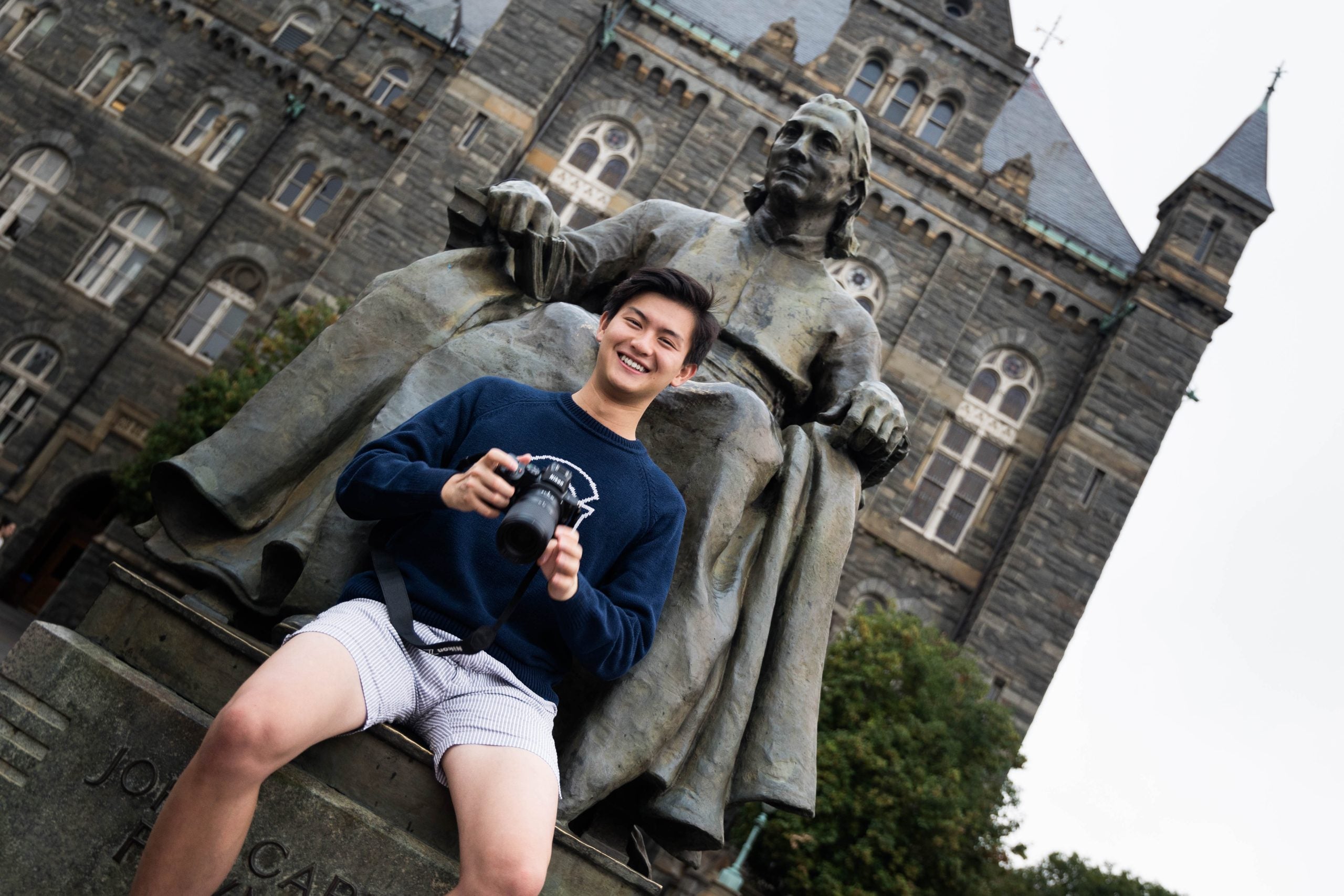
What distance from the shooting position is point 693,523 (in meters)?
2.69

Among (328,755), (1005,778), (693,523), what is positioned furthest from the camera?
(1005,778)

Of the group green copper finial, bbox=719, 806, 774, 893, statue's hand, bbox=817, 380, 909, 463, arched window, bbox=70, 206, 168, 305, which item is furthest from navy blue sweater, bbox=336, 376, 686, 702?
arched window, bbox=70, 206, 168, 305

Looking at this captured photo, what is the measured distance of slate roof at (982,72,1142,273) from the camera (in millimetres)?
21984

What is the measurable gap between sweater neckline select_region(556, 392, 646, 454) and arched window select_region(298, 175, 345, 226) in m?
22.2

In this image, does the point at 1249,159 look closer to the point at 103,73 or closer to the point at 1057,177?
the point at 1057,177

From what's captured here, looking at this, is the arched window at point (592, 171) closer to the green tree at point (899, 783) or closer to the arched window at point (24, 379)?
the green tree at point (899, 783)

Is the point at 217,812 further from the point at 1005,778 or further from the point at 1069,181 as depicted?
the point at 1069,181

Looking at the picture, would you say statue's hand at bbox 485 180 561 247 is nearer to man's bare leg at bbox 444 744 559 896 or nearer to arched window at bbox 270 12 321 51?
man's bare leg at bbox 444 744 559 896

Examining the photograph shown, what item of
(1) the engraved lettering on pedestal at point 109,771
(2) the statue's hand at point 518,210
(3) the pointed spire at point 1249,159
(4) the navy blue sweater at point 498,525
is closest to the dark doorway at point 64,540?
(2) the statue's hand at point 518,210

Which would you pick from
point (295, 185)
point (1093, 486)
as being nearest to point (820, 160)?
point (1093, 486)

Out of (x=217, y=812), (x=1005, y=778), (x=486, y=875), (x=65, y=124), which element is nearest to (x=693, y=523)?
(x=486, y=875)

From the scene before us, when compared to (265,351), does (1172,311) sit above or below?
above

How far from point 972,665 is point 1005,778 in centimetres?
160

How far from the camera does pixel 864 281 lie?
21.0 m
